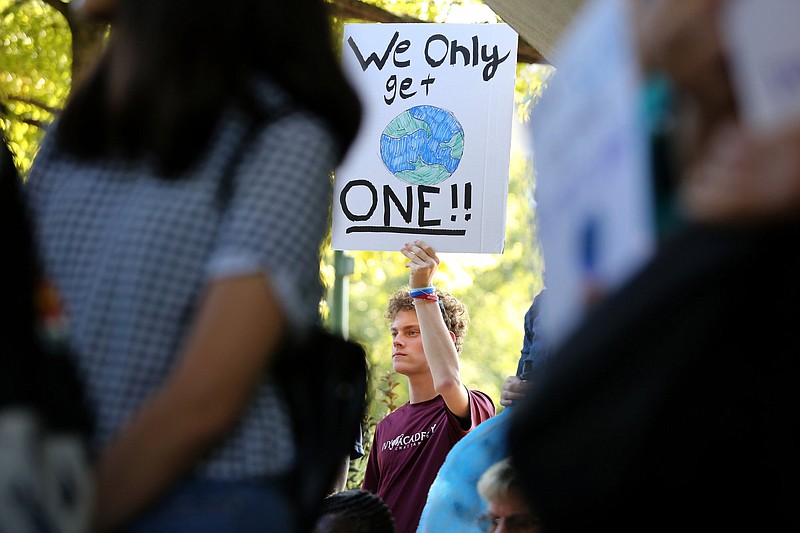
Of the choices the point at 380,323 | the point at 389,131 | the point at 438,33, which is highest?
the point at 438,33

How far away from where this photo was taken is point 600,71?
1062 mm

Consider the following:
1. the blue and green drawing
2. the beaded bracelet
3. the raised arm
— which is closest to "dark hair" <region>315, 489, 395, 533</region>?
the raised arm

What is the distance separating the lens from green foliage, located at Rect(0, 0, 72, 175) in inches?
293

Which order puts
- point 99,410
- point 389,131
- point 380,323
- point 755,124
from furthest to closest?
point 380,323, point 389,131, point 99,410, point 755,124

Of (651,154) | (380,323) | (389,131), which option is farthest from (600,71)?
(380,323)

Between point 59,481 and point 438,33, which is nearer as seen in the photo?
point 59,481

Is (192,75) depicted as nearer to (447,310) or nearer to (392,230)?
(392,230)

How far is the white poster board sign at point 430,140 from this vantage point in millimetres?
3926

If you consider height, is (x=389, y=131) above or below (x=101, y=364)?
above

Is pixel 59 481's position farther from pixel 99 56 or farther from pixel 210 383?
pixel 99 56

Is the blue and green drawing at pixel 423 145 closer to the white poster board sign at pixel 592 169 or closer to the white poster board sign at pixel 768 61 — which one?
the white poster board sign at pixel 592 169

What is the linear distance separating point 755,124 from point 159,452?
0.66m

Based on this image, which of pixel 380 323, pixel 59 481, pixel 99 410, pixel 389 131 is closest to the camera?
pixel 59 481

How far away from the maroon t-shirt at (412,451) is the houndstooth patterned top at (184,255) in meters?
2.68
